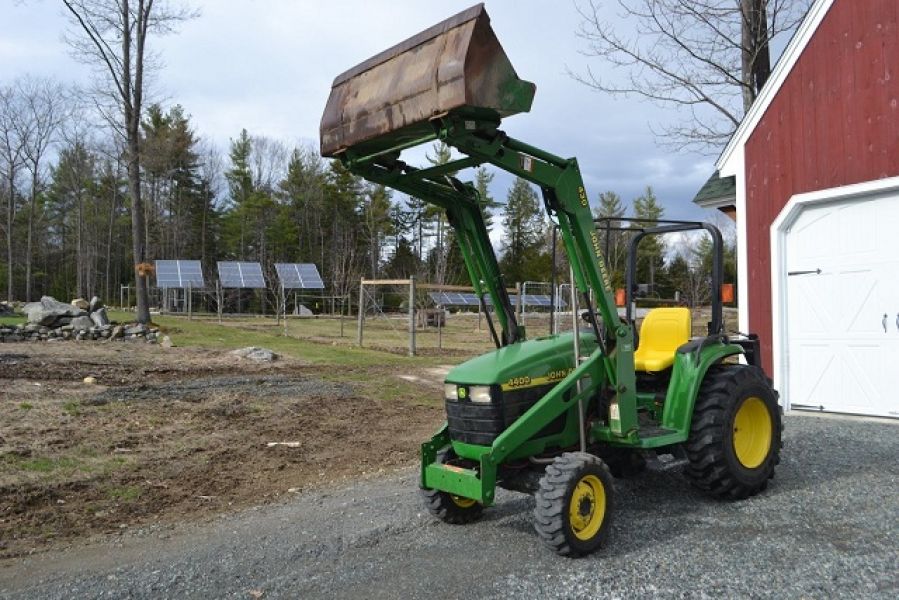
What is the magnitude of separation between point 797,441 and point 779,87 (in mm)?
4803

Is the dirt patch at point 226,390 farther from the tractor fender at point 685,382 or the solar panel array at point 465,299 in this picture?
the solar panel array at point 465,299

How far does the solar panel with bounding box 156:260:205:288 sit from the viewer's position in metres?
36.4

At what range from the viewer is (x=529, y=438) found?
459cm

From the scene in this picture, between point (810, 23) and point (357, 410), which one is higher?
point (810, 23)

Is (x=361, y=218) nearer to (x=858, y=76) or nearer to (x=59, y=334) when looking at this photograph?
(x=59, y=334)

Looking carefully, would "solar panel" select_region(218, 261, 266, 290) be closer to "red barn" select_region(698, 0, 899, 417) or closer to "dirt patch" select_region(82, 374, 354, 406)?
"dirt patch" select_region(82, 374, 354, 406)

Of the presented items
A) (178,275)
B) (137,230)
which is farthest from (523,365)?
(178,275)

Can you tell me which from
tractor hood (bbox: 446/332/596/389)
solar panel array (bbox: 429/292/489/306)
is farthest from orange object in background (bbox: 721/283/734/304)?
solar panel array (bbox: 429/292/489/306)

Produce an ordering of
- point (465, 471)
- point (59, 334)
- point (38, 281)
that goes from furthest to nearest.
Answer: point (38, 281) < point (59, 334) < point (465, 471)

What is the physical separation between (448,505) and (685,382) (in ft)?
6.44

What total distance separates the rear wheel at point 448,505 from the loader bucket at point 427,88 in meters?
2.16

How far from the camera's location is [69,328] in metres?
20.9

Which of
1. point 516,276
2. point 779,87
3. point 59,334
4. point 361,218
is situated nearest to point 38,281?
point 361,218

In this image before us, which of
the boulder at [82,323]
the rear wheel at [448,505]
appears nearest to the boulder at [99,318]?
the boulder at [82,323]
